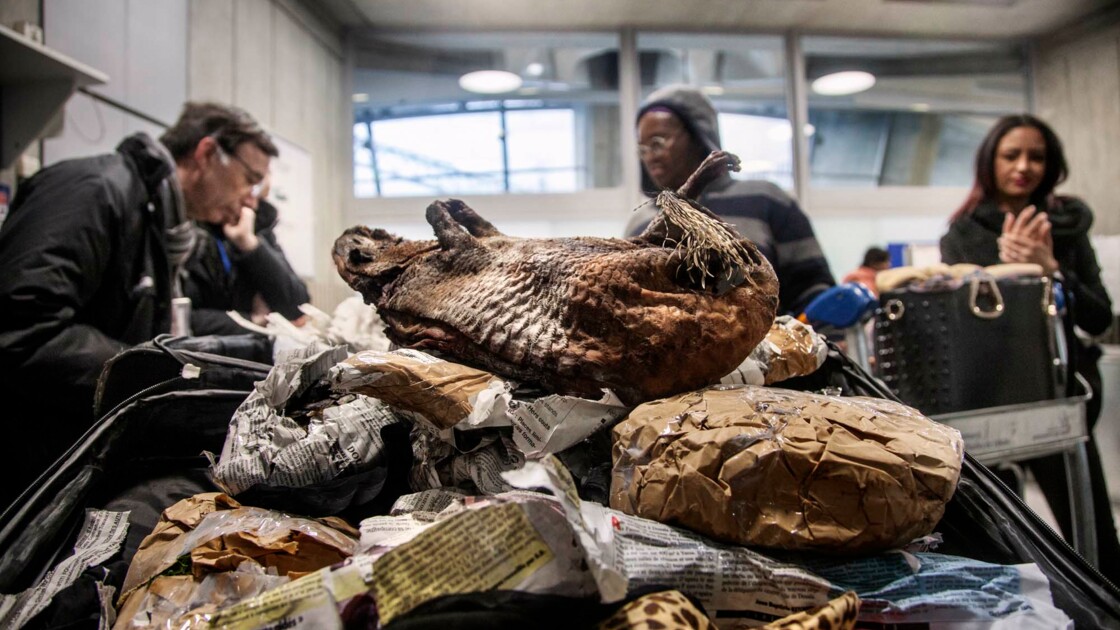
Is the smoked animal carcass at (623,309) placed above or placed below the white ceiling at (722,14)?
below

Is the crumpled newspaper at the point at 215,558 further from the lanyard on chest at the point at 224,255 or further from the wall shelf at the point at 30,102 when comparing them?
the wall shelf at the point at 30,102

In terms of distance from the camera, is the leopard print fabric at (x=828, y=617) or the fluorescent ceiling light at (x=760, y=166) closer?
the leopard print fabric at (x=828, y=617)

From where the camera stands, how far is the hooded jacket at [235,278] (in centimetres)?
190

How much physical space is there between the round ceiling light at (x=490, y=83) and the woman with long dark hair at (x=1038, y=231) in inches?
114

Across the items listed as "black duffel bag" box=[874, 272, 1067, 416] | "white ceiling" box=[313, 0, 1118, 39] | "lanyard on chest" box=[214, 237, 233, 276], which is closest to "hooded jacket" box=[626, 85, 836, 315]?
"black duffel bag" box=[874, 272, 1067, 416]

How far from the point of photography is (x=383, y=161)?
3.53m

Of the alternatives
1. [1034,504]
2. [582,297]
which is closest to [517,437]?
[582,297]

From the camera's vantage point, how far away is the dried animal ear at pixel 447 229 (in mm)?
793

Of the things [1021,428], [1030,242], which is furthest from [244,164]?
[1030,242]

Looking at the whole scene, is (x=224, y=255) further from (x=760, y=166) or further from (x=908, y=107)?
(x=908, y=107)

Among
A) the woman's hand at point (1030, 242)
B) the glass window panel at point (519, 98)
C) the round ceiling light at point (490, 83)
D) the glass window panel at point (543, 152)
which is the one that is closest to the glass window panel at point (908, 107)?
the glass window panel at point (519, 98)

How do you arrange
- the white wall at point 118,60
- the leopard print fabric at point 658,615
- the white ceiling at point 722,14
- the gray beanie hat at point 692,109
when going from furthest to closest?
the white ceiling at point 722,14 < the white wall at point 118,60 < the gray beanie hat at point 692,109 < the leopard print fabric at point 658,615

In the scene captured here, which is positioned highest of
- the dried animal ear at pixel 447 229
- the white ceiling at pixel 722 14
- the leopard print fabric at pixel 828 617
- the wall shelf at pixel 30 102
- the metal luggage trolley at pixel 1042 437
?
the white ceiling at pixel 722 14

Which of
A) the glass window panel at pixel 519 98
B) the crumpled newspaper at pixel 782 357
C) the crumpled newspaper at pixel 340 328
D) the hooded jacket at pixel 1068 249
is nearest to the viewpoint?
the crumpled newspaper at pixel 782 357
